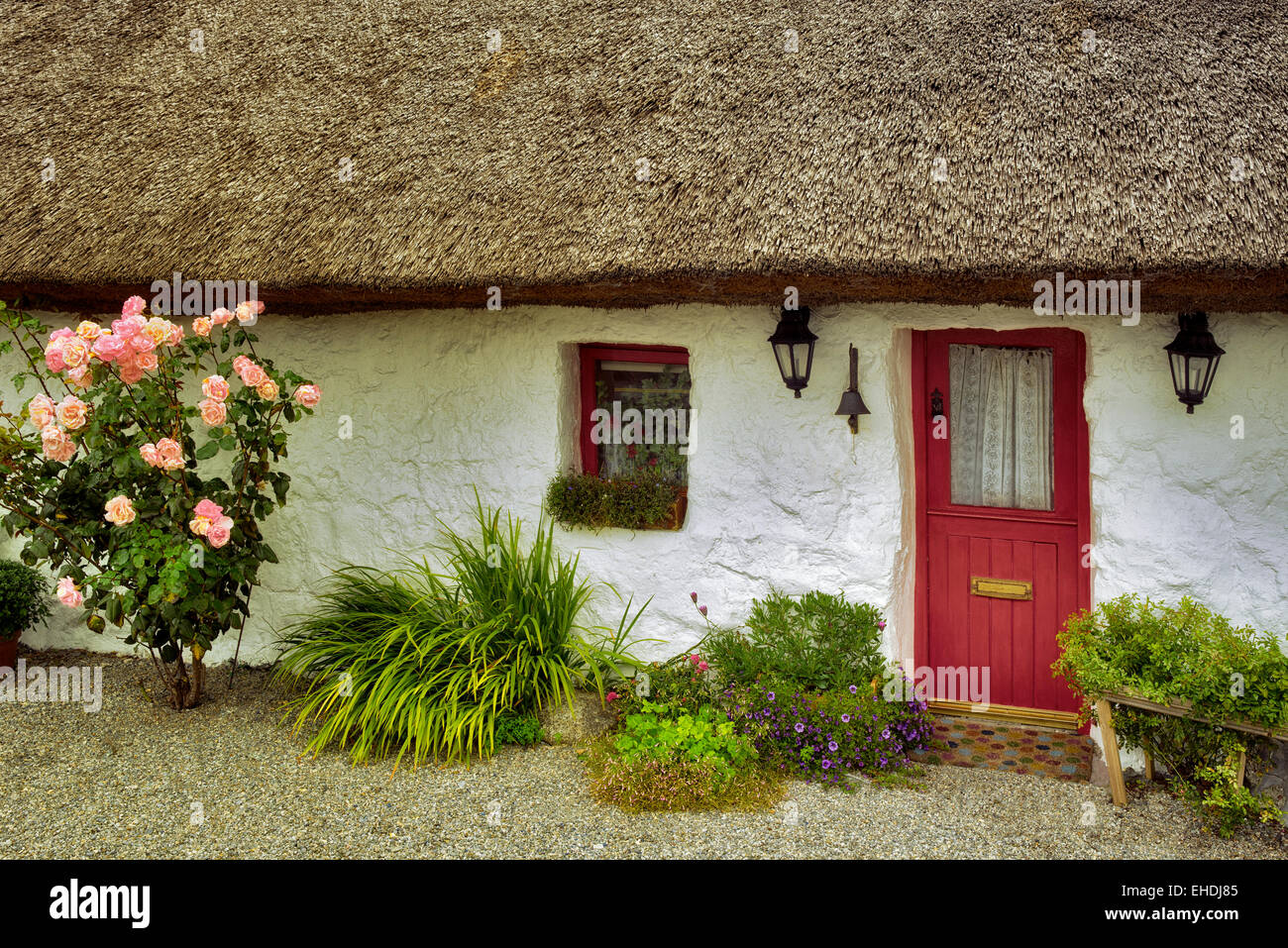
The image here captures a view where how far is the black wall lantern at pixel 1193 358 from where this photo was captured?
13.7 feet

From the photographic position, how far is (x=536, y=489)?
5.38 meters

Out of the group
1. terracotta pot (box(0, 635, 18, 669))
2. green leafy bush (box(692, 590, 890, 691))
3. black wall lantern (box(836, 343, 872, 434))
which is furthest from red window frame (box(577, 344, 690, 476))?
terracotta pot (box(0, 635, 18, 669))

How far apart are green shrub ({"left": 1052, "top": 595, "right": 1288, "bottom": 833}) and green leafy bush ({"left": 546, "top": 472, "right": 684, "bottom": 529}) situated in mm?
1936

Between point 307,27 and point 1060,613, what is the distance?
5.28 metres

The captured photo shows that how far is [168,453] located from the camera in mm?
4391

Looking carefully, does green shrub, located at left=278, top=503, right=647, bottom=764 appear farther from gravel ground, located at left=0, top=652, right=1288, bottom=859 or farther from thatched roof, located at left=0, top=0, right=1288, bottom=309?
thatched roof, located at left=0, top=0, right=1288, bottom=309

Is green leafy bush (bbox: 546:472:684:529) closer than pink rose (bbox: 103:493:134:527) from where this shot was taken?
No

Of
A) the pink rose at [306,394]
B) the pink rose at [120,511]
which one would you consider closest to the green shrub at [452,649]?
the pink rose at [306,394]

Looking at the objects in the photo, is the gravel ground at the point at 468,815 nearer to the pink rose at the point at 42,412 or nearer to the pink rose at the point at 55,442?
the pink rose at the point at 55,442

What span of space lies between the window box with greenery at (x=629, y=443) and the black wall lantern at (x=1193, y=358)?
2237mm

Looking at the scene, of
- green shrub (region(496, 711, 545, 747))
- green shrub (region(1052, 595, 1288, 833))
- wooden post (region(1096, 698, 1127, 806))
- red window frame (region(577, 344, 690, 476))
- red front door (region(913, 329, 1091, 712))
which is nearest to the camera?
green shrub (region(1052, 595, 1288, 833))

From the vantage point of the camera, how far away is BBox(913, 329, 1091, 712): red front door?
4.90 metres

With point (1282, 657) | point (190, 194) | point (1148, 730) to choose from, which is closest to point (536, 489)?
point (190, 194)
